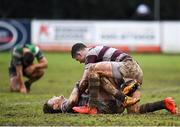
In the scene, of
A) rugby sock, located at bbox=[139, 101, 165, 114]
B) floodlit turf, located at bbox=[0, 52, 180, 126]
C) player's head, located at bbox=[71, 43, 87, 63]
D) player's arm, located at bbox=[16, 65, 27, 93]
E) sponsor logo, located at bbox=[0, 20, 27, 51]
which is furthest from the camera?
sponsor logo, located at bbox=[0, 20, 27, 51]

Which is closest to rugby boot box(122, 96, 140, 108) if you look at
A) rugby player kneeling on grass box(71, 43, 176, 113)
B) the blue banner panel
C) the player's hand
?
rugby player kneeling on grass box(71, 43, 176, 113)

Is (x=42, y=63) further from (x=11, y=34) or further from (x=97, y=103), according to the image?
(x=11, y=34)

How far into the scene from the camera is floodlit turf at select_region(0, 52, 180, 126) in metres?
11.5

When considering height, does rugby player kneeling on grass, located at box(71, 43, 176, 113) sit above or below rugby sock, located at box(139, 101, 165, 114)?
above

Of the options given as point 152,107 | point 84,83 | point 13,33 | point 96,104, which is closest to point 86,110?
point 96,104

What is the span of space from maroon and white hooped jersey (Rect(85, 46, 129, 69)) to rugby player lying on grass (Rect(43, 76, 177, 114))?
38cm

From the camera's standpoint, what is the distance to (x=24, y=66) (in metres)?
19.7

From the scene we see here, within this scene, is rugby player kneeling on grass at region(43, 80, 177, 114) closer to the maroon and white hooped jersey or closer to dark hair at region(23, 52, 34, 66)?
the maroon and white hooped jersey

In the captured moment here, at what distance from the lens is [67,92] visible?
62.6ft

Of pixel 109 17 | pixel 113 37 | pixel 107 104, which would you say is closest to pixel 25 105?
pixel 107 104

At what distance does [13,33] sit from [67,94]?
25.5 meters

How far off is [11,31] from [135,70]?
3140 cm

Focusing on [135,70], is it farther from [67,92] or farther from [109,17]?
[109,17]

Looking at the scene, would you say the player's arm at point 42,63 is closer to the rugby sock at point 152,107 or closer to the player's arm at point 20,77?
the player's arm at point 20,77
